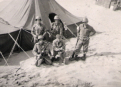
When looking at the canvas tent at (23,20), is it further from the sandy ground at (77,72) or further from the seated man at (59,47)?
the seated man at (59,47)

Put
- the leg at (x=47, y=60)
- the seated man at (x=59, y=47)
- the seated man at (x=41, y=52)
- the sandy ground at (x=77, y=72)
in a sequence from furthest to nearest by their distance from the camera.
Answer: the seated man at (x=59, y=47), the leg at (x=47, y=60), the seated man at (x=41, y=52), the sandy ground at (x=77, y=72)

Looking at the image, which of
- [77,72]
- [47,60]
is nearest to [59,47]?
[47,60]

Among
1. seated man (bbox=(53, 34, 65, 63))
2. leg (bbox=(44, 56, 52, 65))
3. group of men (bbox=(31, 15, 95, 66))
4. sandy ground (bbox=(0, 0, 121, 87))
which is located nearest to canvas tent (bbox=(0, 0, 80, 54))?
sandy ground (bbox=(0, 0, 121, 87))

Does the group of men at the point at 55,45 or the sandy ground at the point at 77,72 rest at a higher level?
the group of men at the point at 55,45

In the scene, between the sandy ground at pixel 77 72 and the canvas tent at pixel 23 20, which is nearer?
the sandy ground at pixel 77 72

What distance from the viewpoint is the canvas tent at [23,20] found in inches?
271

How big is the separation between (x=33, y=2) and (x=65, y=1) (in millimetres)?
9754

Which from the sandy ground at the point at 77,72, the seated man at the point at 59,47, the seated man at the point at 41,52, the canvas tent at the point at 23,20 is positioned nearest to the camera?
the sandy ground at the point at 77,72

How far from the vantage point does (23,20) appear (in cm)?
772

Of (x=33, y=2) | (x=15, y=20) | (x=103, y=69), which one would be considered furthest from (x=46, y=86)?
(x=33, y=2)

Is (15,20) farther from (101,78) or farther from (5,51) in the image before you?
(101,78)

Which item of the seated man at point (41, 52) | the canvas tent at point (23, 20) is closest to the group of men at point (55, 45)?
the seated man at point (41, 52)

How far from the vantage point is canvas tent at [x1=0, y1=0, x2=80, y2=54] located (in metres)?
6.87

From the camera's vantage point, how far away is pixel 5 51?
691cm
